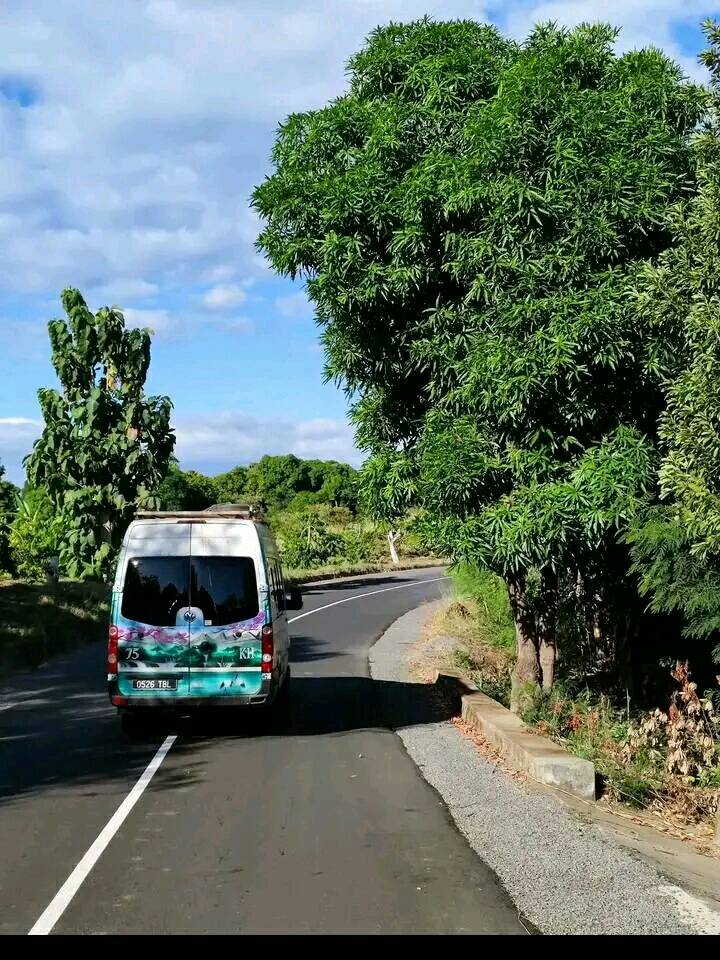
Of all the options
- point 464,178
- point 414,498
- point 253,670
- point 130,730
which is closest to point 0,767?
point 130,730

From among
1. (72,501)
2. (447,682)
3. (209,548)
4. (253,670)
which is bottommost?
A: (447,682)

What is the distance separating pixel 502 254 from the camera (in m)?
10.8

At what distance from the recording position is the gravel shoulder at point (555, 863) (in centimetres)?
564

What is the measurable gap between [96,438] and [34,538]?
27.6 feet

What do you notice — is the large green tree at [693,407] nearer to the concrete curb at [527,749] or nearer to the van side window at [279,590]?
the concrete curb at [527,749]

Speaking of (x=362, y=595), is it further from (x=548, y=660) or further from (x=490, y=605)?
(x=548, y=660)

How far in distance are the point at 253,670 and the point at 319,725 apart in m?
1.99

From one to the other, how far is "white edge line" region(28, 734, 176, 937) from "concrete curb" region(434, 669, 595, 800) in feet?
11.6

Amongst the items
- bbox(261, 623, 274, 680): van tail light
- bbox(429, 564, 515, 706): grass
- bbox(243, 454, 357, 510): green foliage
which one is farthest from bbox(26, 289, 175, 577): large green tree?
bbox(243, 454, 357, 510): green foliage

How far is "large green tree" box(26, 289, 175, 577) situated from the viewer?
2939 cm

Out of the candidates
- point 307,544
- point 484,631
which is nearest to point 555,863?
point 484,631

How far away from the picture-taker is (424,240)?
37.9 feet

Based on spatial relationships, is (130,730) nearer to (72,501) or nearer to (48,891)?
(48,891)

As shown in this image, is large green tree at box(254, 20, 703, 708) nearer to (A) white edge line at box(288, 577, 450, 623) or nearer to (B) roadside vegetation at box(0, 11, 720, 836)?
(B) roadside vegetation at box(0, 11, 720, 836)
